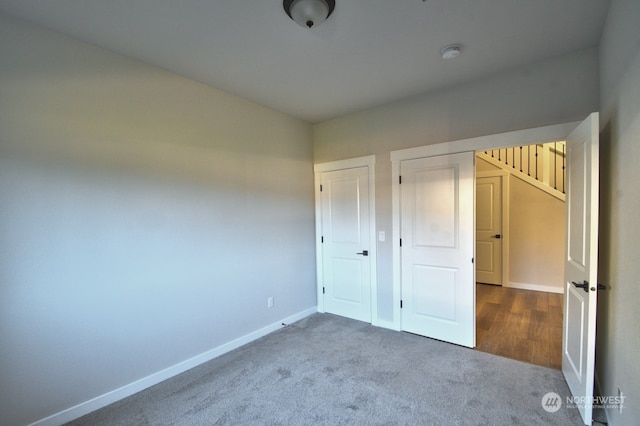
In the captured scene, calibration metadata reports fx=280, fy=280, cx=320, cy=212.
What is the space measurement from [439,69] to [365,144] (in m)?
1.22

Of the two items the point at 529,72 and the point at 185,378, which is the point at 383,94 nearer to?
the point at 529,72

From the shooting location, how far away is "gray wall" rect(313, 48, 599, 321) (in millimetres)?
2343

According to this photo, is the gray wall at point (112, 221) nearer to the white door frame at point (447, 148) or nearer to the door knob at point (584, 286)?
the white door frame at point (447, 148)

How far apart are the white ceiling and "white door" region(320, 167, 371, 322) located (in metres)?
1.32

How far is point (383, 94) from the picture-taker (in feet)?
10.2

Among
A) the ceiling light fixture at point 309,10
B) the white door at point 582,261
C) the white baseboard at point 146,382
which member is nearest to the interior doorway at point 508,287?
the white door at point 582,261

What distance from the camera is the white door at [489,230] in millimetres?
5246

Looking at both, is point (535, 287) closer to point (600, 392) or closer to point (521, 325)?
point (521, 325)

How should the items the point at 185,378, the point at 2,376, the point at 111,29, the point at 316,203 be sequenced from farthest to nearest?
1. the point at 316,203
2. the point at 185,378
3. the point at 111,29
4. the point at 2,376

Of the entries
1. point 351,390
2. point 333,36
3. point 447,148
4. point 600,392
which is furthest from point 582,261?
point 333,36

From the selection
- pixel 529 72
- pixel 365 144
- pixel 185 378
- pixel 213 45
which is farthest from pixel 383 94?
pixel 185 378

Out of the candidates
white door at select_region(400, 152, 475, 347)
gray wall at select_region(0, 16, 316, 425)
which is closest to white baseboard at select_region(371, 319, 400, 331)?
white door at select_region(400, 152, 475, 347)

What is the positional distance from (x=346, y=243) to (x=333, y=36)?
2.45 meters

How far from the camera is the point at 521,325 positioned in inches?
134
